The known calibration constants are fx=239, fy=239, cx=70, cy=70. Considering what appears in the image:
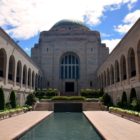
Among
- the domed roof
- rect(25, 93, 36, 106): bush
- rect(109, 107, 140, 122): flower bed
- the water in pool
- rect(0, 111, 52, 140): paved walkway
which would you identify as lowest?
the water in pool

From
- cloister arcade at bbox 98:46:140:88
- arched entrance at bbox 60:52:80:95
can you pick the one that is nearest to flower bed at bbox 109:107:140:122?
cloister arcade at bbox 98:46:140:88

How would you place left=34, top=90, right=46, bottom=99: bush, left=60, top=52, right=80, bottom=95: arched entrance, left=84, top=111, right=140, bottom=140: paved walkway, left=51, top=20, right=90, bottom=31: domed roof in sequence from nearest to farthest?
left=84, top=111, right=140, bottom=140: paved walkway
left=34, top=90, right=46, bottom=99: bush
left=60, top=52, right=80, bottom=95: arched entrance
left=51, top=20, right=90, bottom=31: domed roof

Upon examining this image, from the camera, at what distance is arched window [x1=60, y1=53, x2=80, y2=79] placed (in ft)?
176

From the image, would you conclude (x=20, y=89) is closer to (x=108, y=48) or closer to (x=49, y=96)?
(x=49, y=96)

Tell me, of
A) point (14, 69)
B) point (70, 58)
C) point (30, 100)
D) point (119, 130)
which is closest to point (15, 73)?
point (14, 69)

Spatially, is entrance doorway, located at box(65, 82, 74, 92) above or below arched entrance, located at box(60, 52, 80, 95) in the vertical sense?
below

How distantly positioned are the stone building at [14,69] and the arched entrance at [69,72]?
10.9 meters

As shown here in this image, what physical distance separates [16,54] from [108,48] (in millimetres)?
29277

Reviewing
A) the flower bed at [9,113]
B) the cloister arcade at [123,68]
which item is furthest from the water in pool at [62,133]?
the cloister arcade at [123,68]

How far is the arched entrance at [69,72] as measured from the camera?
2093 inches

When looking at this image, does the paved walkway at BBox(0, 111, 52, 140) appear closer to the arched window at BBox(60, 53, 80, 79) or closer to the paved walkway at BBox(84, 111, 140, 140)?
the paved walkway at BBox(84, 111, 140, 140)

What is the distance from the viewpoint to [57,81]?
5316 cm

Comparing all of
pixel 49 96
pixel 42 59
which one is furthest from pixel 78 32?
pixel 49 96

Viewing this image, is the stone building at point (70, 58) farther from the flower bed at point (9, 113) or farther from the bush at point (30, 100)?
the flower bed at point (9, 113)
